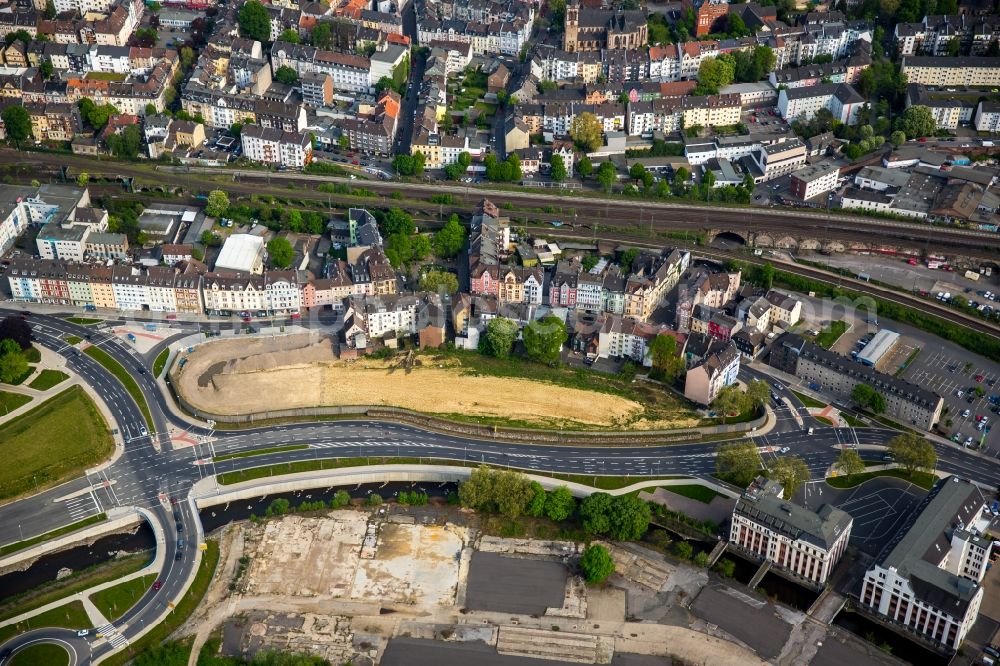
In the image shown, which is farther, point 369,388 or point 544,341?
point 544,341

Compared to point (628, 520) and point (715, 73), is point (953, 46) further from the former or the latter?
point (628, 520)

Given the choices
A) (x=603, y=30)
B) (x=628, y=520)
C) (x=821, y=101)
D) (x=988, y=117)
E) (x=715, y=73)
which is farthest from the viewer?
(x=603, y=30)

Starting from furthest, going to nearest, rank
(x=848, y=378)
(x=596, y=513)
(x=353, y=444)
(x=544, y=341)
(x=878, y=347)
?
(x=878, y=347) → (x=544, y=341) → (x=848, y=378) → (x=353, y=444) → (x=596, y=513)

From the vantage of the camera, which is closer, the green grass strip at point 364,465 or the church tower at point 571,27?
the green grass strip at point 364,465

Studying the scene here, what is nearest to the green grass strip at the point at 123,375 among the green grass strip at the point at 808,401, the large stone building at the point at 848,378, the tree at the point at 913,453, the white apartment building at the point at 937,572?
the large stone building at the point at 848,378

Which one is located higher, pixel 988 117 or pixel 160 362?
pixel 988 117

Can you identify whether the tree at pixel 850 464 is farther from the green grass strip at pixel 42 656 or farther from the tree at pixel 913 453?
the green grass strip at pixel 42 656

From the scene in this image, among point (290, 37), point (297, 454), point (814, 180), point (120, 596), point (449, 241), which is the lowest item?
point (120, 596)

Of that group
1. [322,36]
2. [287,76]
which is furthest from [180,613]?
[322,36]
